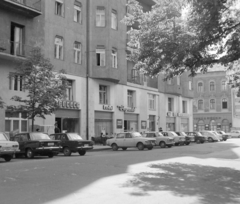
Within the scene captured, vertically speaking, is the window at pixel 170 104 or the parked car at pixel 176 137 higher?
the window at pixel 170 104

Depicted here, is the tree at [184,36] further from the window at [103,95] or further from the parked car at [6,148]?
the window at [103,95]

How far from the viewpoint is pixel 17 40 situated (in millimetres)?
24344

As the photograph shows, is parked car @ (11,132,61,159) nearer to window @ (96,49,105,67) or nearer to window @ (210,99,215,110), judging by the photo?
window @ (96,49,105,67)

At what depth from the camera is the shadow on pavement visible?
7695mm

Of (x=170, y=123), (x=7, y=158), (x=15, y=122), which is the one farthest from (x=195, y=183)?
(x=170, y=123)

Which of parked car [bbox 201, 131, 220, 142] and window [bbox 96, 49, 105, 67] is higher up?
window [bbox 96, 49, 105, 67]

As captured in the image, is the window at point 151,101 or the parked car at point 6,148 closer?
the parked car at point 6,148

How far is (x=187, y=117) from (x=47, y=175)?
4144cm

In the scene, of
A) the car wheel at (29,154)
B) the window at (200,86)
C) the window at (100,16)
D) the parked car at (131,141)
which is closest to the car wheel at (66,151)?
the car wheel at (29,154)

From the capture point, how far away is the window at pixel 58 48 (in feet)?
90.5

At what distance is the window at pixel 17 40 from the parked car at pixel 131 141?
9.40m

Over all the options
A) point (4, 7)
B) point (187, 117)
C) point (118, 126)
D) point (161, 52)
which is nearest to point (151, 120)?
point (118, 126)

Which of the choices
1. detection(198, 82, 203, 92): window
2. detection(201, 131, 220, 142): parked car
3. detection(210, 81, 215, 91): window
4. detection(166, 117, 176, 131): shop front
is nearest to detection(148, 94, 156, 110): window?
detection(166, 117, 176, 131): shop front

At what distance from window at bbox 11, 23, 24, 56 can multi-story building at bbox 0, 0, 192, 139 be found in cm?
3
